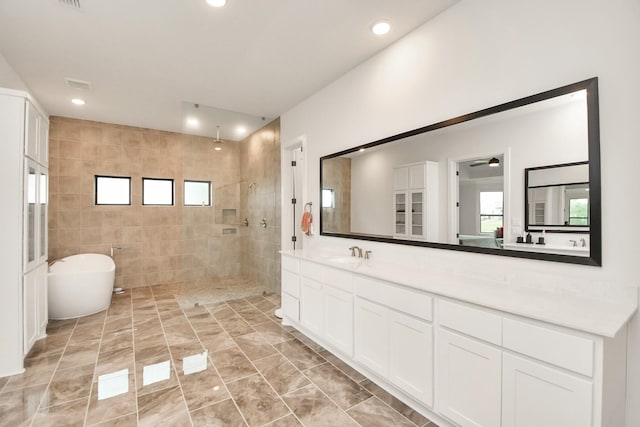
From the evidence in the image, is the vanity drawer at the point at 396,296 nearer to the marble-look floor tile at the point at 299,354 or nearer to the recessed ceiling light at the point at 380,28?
the marble-look floor tile at the point at 299,354

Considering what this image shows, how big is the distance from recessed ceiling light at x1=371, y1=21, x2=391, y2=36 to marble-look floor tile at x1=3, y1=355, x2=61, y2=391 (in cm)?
375

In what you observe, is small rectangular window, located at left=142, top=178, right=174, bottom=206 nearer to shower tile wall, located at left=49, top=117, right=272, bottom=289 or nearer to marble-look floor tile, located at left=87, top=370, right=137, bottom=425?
shower tile wall, located at left=49, top=117, right=272, bottom=289

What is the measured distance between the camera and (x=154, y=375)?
94.9 inches

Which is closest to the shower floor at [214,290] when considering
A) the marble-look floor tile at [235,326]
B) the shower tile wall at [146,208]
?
the shower tile wall at [146,208]

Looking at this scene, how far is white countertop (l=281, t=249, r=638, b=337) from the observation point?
1227 mm

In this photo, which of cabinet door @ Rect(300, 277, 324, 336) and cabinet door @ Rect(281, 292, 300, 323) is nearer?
cabinet door @ Rect(300, 277, 324, 336)

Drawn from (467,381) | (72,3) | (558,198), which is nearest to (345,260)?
(467,381)

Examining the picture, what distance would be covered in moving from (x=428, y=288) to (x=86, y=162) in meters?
5.34

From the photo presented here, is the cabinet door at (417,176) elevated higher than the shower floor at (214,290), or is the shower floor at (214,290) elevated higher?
the cabinet door at (417,176)

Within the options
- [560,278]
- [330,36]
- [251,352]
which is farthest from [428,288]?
[330,36]

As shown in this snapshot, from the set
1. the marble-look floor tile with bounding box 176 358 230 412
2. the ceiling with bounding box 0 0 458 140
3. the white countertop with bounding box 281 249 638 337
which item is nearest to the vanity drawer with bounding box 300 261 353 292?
the white countertop with bounding box 281 249 638 337

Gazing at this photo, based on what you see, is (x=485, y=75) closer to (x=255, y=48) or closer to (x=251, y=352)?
(x=255, y=48)

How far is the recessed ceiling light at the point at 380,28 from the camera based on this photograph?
2302mm

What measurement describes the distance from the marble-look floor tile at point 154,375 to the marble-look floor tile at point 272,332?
920 millimetres
